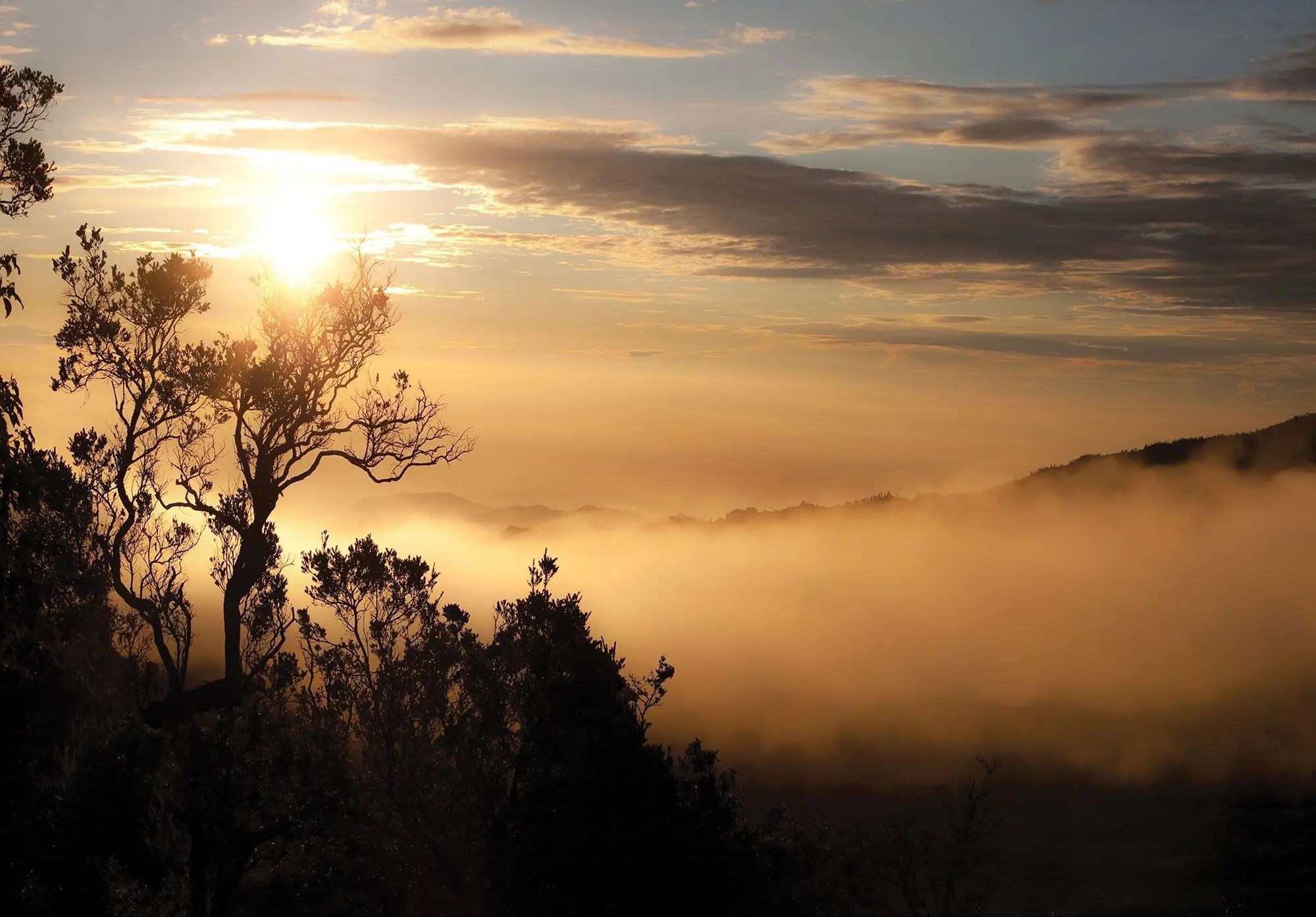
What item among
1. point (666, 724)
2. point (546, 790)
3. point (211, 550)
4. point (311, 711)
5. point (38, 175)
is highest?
point (38, 175)

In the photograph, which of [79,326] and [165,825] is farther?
[79,326]

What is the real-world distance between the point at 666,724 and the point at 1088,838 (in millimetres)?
77781

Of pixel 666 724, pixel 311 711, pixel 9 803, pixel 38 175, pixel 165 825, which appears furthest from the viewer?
pixel 666 724

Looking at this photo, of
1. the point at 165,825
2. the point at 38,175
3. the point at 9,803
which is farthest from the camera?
the point at 165,825

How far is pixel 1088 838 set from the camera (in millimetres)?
140125

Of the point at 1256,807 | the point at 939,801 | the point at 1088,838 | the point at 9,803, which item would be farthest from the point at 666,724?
the point at 9,803

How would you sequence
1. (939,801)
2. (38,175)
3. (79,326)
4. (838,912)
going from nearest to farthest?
1. (38,175)
2. (79,326)
3. (838,912)
4. (939,801)

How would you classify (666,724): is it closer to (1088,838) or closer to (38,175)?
(1088,838)

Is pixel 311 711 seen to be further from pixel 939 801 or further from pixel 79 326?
pixel 939 801

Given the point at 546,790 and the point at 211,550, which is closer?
the point at 546,790

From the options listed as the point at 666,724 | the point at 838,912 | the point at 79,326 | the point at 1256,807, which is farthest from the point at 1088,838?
the point at 79,326

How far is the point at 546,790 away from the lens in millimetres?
26375

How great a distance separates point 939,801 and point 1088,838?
2503 centimetres

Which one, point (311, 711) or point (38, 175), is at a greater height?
point (38, 175)
